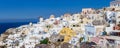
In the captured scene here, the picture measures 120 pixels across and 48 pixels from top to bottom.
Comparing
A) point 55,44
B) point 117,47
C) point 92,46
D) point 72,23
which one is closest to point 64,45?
point 55,44

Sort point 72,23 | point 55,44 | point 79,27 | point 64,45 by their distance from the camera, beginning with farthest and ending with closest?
point 72,23 < point 79,27 < point 55,44 < point 64,45

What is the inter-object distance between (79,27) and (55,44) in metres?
7.18

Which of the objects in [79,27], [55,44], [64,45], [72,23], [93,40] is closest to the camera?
[93,40]

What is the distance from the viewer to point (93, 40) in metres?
45.6

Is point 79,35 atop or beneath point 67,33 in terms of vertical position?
beneath

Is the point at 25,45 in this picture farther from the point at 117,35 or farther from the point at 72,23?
the point at 117,35

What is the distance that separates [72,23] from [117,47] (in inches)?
1065

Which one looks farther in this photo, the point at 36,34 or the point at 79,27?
the point at 36,34

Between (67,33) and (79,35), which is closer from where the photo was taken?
(79,35)

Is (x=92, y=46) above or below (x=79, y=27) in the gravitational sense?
below

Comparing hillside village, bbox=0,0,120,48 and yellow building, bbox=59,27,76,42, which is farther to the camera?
yellow building, bbox=59,27,76,42

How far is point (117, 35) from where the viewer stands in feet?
142

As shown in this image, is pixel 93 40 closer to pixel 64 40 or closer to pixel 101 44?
pixel 101 44

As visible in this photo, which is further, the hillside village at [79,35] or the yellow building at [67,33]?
the yellow building at [67,33]
